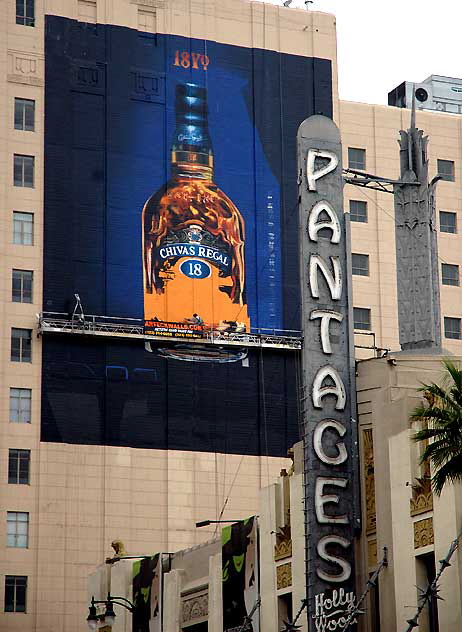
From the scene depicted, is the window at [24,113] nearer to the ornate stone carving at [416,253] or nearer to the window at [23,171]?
the window at [23,171]

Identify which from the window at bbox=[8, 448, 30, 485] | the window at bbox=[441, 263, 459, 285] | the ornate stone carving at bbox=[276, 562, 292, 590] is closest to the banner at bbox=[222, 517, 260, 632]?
the ornate stone carving at bbox=[276, 562, 292, 590]

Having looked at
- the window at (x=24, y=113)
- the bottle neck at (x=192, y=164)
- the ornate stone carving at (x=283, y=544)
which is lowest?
the ornate stone carving at (x=283, y=544)

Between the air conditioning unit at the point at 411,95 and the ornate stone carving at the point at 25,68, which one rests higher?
the air conditioning unit at the point at 411,95

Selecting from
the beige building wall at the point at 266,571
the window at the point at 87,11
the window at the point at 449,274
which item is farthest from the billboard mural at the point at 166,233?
the beige building wall at the point at 266,571

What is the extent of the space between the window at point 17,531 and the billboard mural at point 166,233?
508 cm

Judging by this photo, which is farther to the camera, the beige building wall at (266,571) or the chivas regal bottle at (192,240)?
the chivas regal bottle at (192,240)

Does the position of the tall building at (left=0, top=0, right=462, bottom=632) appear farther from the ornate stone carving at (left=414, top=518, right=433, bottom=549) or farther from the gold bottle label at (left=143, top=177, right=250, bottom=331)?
the ornate stone carving at (left=414, top=518, right=433, bottom=549)

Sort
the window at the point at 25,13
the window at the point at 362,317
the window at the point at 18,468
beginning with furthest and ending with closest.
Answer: the window at the point at 362,317 < the window at the point at 25,13 < the window at the point at 18,468

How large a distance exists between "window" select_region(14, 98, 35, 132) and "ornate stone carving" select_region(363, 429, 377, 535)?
45.9 m

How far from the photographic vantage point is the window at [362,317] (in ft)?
346

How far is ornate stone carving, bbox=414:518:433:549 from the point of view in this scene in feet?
179

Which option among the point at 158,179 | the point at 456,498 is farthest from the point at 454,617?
the point at 158,179

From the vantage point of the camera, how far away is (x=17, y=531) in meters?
94.0

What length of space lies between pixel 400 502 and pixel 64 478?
136ft
